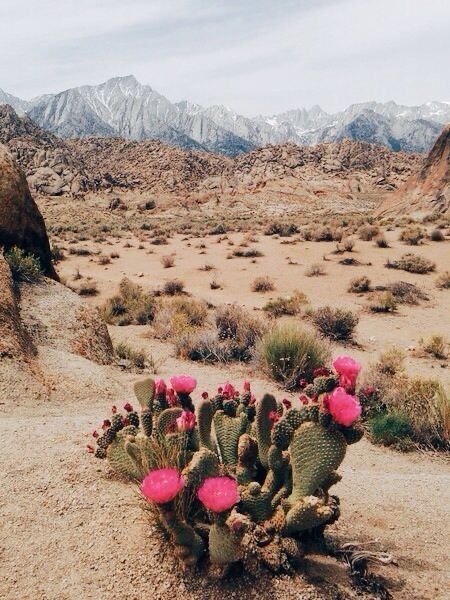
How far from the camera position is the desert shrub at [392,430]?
5.62 m

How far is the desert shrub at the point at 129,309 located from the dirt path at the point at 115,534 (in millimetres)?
7298

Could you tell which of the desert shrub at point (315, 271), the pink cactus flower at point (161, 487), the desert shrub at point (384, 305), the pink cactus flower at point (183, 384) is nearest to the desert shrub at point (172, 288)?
the desert shrub at point (315, 271)

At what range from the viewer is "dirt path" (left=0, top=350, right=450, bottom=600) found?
7.61ft

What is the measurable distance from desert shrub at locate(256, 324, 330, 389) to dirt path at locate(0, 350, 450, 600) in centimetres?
332

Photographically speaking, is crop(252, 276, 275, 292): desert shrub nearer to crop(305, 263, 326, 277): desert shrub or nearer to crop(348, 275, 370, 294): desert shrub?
crop(305, 263, 326, 277): desert shrub

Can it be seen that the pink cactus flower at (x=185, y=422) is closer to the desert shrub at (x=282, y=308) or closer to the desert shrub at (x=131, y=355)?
the desert shrub at (x=131, y=355)

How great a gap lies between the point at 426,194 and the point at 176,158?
6005 centimetres

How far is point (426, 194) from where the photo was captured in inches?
1329

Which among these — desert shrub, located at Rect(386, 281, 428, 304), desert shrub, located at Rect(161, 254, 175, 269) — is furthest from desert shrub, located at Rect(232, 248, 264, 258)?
desert shrub, located at Rect(386, 281, 428, 304)

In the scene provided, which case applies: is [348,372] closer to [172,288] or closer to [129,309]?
[129,309]

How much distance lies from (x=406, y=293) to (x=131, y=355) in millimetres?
9295

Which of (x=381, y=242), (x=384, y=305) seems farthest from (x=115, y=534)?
(x=381, y=242)

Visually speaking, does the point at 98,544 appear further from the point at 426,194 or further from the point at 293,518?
the point at 426,194

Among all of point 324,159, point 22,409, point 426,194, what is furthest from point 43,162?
point 22,409
